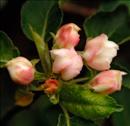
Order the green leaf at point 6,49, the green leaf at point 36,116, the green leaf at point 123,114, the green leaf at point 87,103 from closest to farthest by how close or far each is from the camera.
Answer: the green leaf at point 87,103
the green leaf at point 6,49
the green leaf at point 123,114
the green leaf at point 36,116

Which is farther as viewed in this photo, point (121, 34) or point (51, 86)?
point (121, 34)

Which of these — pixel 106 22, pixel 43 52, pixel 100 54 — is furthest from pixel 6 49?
pixel 106 22

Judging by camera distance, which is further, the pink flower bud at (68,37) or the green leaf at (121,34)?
the green leaf at (121,34)

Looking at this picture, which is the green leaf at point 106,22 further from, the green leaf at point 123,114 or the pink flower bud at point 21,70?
the pink flower bud at point 21,70

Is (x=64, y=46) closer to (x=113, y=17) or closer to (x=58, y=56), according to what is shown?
(x=58, y=56)

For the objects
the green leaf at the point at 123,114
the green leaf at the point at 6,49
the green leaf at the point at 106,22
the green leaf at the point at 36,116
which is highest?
the green leaf at the point at 6,49

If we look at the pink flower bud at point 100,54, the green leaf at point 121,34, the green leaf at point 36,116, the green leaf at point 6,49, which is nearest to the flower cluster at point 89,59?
the pink flower bud at point 100,54

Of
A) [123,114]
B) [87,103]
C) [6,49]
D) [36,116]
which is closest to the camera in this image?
[87,103]

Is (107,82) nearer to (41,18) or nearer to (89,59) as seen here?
(89,59)
